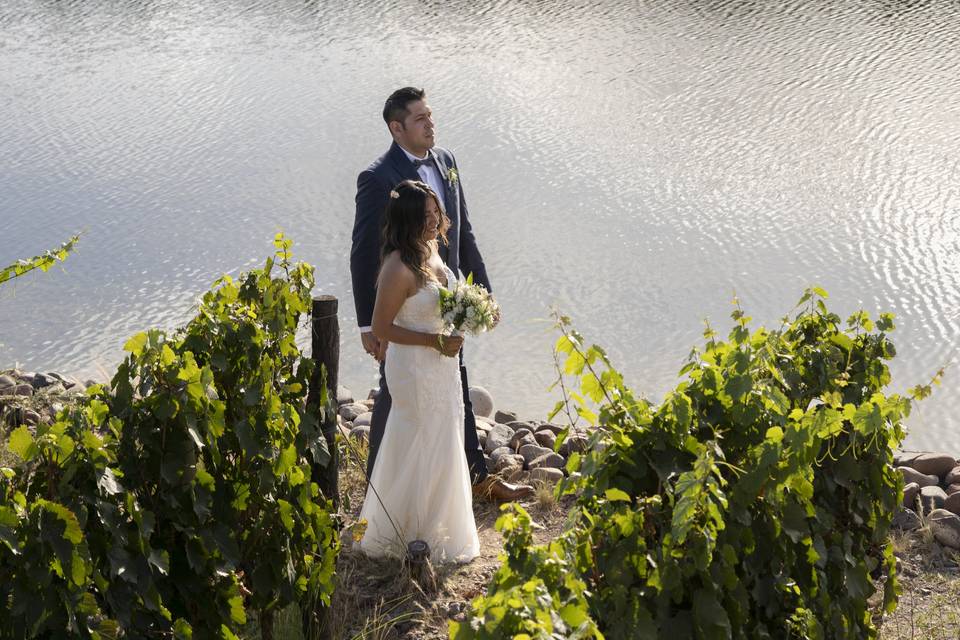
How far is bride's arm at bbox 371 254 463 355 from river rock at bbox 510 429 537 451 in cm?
140

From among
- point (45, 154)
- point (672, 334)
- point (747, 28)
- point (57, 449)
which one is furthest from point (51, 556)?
point (747, 28)

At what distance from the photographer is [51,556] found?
2.56 metres

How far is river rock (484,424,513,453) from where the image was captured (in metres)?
5.72

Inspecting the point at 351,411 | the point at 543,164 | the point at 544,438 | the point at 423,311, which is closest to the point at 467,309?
the point at 423,311

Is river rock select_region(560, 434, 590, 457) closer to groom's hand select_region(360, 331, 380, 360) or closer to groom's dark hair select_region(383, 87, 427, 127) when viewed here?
groom's hand select_region(360, 331, 380, 360)

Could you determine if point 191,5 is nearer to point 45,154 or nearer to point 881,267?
point 45,154

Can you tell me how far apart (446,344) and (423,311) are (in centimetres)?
16

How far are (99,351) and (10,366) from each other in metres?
0.54

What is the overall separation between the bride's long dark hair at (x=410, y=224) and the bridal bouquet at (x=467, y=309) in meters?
0.14

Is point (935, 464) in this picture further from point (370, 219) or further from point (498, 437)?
point (370, 219)

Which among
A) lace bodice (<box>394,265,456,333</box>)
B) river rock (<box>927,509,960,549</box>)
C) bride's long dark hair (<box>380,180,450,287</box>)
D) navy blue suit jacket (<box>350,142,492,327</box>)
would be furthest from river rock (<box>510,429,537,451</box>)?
river rock (<box>927,509,960,549</box>)

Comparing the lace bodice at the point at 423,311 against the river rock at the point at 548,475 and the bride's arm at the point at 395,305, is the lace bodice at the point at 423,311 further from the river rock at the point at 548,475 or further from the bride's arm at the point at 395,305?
the river rock at the point at 548,475

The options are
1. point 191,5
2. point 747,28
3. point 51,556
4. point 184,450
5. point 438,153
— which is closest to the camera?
point 51,556

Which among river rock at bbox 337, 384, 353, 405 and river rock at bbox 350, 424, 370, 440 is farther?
river rock at bbox 337, 384, 353, 405
